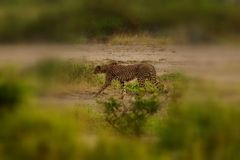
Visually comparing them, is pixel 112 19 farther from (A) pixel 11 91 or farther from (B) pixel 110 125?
(A) pixel 11 91

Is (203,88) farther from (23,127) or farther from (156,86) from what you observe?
(156,86)

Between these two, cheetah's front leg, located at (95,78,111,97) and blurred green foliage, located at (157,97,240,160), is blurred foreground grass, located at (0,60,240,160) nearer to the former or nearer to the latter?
blurred green foliage, located at (157,97,240,160)

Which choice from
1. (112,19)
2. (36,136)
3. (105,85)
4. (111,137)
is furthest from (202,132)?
(112,19)

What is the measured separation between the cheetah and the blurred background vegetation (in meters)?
0.43

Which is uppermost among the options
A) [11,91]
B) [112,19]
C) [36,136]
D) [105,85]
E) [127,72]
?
[112,19]

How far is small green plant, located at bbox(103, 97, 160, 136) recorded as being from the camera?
19.2 ft

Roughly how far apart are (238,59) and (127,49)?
1337mm

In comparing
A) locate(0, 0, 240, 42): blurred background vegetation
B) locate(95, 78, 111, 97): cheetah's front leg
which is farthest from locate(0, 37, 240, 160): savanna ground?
locate(95, 78, 111, 97): cheetah's front leg

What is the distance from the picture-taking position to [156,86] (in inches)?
359

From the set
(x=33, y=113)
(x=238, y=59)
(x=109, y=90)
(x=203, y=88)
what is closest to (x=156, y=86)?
Result: (x=109, y=90)

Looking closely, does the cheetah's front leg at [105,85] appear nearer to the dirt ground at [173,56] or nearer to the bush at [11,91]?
the dirt ground at [173,56]

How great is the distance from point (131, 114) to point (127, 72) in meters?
3.28

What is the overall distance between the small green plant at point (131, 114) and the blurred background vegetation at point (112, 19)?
89 centimetres

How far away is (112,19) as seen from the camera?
10078 millimetres
